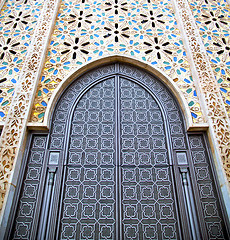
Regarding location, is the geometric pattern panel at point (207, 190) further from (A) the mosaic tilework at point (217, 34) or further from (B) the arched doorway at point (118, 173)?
(A) the mosaic tilework at point (217, 34)

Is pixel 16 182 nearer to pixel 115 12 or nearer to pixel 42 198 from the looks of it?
pixel 42 198

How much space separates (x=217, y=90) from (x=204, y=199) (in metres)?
1.67

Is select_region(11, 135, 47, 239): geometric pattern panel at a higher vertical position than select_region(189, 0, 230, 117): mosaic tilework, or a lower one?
lower

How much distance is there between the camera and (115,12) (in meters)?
5.17

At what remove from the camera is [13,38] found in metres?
4.71

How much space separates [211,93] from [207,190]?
146 cm

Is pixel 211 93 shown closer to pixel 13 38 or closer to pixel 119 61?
pixel 119 61

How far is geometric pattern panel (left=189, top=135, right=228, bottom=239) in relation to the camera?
3.16 meters

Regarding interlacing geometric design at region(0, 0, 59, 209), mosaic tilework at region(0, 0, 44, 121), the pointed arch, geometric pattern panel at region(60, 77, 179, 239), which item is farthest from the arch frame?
mosaic tilework at region(0, 0, 44, 121)

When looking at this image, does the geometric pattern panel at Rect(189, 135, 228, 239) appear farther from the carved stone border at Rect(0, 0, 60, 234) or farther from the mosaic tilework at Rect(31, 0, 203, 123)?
the carved stone border at Rect(0, 0, 60, 234)

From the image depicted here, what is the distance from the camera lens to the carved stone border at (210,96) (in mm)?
3375

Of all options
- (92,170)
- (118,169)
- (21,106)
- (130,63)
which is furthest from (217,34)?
(21,106)

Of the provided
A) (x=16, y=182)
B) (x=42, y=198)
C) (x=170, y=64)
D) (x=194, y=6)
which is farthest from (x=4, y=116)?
(x=194, y=6)

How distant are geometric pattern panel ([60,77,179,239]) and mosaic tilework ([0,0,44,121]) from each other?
110 centimetres
